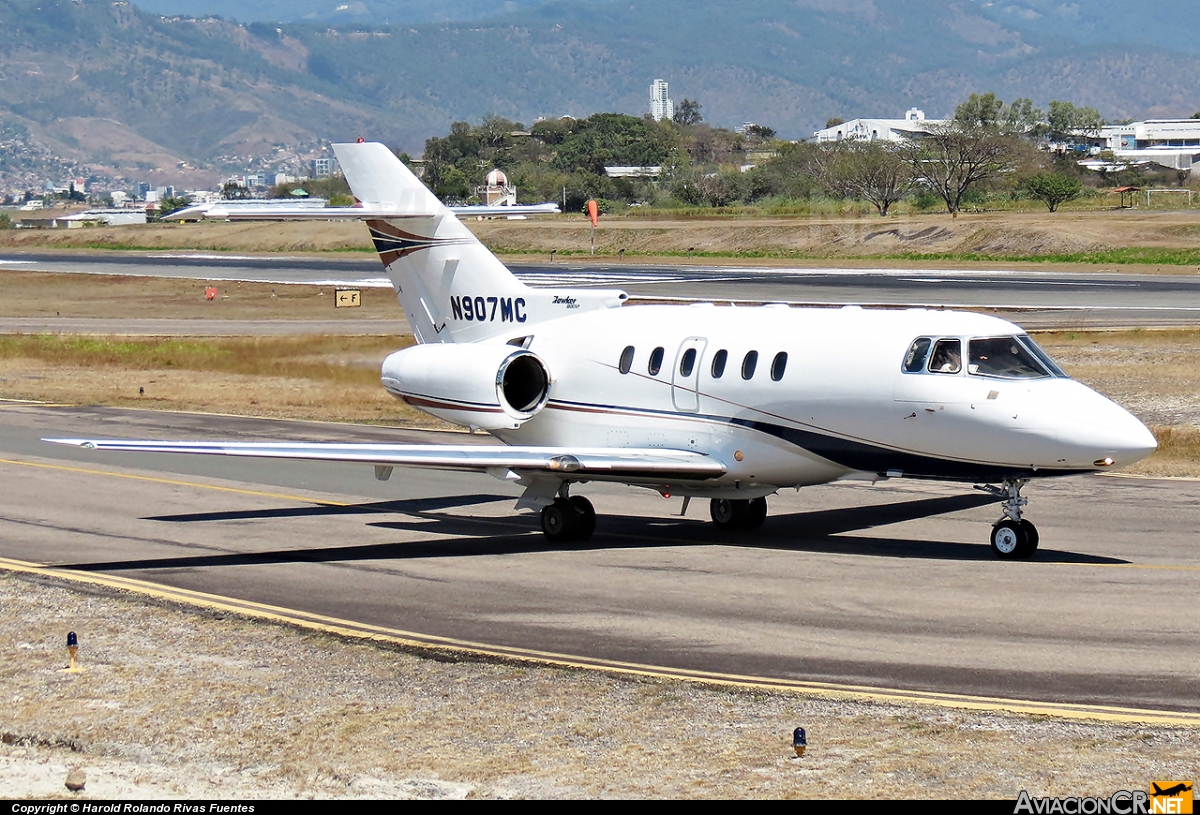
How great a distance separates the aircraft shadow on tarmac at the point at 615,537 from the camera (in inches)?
816

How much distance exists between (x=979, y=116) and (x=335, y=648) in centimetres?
14079

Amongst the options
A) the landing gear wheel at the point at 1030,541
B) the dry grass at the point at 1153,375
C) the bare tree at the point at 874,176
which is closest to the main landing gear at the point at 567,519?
the landing gear wheel at the point at 1030,541

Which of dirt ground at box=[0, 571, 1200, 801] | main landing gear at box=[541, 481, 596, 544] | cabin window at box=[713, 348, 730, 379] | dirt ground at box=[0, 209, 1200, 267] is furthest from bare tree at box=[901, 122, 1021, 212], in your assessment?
dirt ground at box=[0, 571, 1200, 801]

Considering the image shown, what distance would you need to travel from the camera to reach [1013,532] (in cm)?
1944

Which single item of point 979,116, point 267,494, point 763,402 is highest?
point 979,116

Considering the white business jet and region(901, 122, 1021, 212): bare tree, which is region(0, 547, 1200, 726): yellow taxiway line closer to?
the white business jet

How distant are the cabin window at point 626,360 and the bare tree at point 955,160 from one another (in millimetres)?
94071

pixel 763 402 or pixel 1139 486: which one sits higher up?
pixel 763 402

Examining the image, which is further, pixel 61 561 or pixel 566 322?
pixel 566 322

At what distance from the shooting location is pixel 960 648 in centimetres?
1538

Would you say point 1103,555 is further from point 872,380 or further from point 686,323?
point 686,323

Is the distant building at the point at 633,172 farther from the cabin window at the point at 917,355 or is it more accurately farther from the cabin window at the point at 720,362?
the cabin window at the point at 917,355

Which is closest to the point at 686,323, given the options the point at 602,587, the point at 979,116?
the point at 602,587

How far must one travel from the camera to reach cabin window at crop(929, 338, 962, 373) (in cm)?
1930
